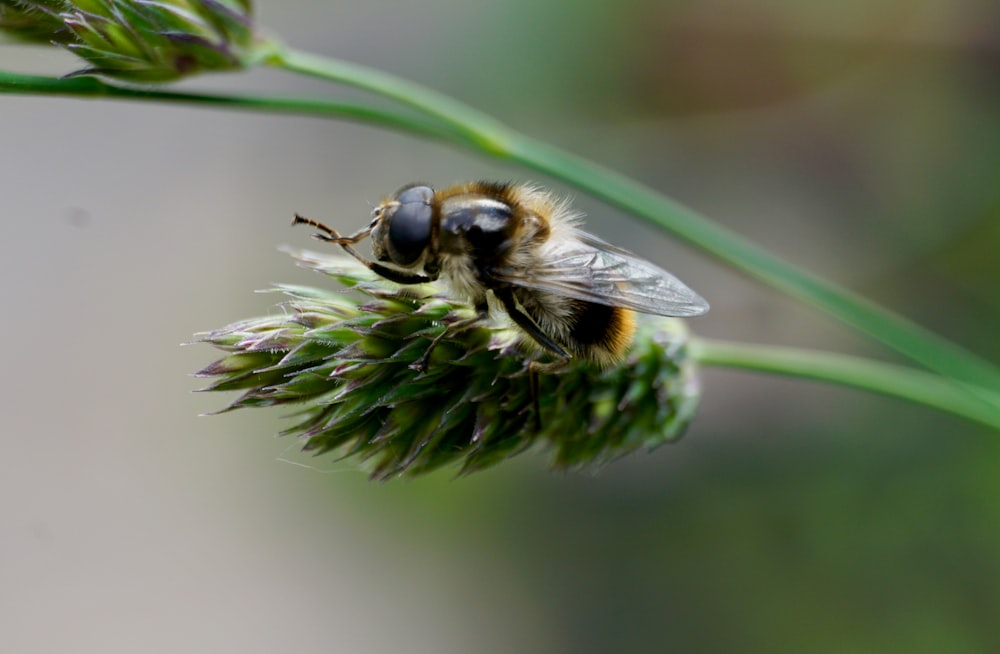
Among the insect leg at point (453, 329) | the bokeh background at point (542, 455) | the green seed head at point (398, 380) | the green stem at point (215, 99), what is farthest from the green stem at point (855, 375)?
the bokeh background at point (542, 455)

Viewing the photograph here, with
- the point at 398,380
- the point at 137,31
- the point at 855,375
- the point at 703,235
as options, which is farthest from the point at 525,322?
the point at 137,31

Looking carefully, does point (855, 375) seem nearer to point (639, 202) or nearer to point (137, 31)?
point (639, 202)

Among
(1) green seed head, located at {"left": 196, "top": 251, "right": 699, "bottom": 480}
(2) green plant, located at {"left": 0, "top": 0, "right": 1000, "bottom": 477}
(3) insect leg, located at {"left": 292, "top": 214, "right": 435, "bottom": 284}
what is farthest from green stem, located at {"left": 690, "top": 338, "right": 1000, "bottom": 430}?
(3) insect leg, located at {"left": 292, "top": 214, "right": 435, "bottom": 284}

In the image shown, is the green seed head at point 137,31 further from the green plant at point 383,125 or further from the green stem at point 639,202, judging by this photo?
the green stem at point 639,202

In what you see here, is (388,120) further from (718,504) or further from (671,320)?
(718,504)

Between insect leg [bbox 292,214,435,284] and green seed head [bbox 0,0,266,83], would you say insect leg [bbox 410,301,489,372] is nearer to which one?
insect leg [bbox 292,214,435,284]

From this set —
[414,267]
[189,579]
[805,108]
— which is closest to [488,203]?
[414,267]

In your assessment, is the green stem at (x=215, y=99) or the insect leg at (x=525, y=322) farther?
the insect leg at (x=525, y=322)
